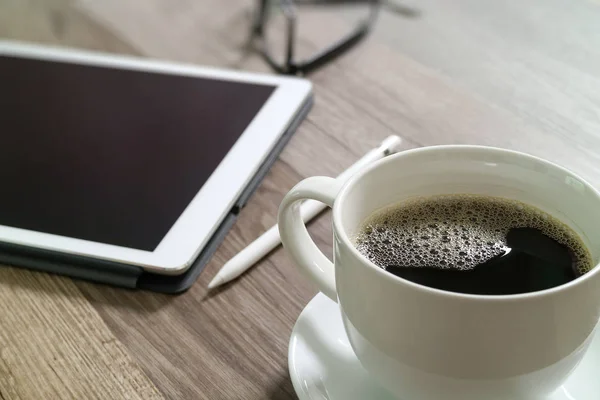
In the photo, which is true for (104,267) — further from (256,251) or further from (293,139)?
(293,139)

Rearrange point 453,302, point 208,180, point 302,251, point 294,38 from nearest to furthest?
1. point 453,302
2. point 302,251
3. point 208,180
4. point 294,38

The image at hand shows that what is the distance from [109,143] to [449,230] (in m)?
0.34

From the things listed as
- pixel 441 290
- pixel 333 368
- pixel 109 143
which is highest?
pixel 441 290

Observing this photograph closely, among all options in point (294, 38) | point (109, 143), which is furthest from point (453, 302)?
point (294, 38)

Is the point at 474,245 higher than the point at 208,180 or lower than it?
higher

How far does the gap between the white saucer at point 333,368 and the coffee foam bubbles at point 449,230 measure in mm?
64

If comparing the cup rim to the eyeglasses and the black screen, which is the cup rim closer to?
the black screen

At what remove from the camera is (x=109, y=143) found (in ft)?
1.86

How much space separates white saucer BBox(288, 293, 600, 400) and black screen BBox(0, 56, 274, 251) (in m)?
0.14

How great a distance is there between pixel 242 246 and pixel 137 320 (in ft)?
0.33

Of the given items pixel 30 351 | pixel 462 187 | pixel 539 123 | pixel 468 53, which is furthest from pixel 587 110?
pixel 30 351

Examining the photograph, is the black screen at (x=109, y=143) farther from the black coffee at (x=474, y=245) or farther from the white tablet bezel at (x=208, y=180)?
the black coffee at (x=474, y=245)

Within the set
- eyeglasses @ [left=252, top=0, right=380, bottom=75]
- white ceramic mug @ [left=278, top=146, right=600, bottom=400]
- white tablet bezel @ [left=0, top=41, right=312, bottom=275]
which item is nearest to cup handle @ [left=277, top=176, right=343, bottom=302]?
white ceramic mug @ [left=278, top=146, right=600, bottom=400]

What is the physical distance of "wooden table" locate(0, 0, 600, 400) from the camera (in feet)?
1.27
